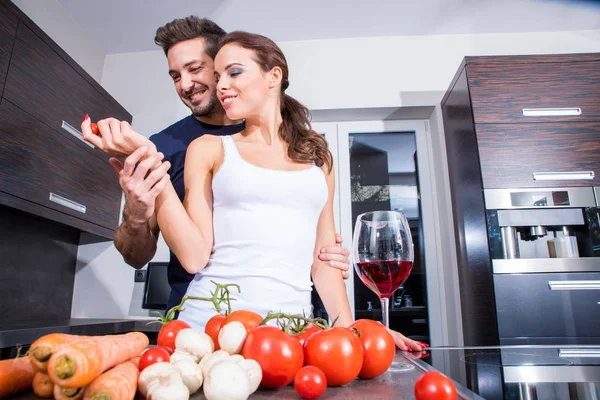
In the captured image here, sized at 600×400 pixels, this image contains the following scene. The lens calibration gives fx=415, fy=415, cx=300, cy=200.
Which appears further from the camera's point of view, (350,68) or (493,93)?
(350,68)

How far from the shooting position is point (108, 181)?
266 cm

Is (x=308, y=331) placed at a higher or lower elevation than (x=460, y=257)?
lower

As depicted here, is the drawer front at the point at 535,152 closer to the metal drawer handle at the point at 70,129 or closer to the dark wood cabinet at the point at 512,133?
the dark wood cabinet at the point at 512,133

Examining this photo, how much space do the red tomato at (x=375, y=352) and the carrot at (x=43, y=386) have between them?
317 mm

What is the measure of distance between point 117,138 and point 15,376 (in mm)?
449

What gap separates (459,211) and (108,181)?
87.0 inches

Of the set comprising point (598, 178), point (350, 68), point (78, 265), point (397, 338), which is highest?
point (350, 68)

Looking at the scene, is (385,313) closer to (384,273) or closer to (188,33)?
(384,273)

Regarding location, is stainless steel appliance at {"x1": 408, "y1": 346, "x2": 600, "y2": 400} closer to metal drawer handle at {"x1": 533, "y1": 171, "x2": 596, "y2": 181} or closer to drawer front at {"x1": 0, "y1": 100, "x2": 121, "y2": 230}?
metal drawer handle at {"x1": 533, "y1": 171, "x2": 596, "y2": 181}

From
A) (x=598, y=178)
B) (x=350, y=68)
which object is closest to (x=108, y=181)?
(x=350, y=68)

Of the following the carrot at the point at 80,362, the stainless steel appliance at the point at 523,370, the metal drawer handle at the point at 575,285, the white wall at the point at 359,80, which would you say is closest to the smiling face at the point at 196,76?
the stainless steel appliance at the point at 523,370

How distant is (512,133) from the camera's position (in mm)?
2186

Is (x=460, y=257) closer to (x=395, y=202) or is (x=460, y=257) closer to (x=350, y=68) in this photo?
(x=395, y=202)

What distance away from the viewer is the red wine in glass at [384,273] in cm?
70
